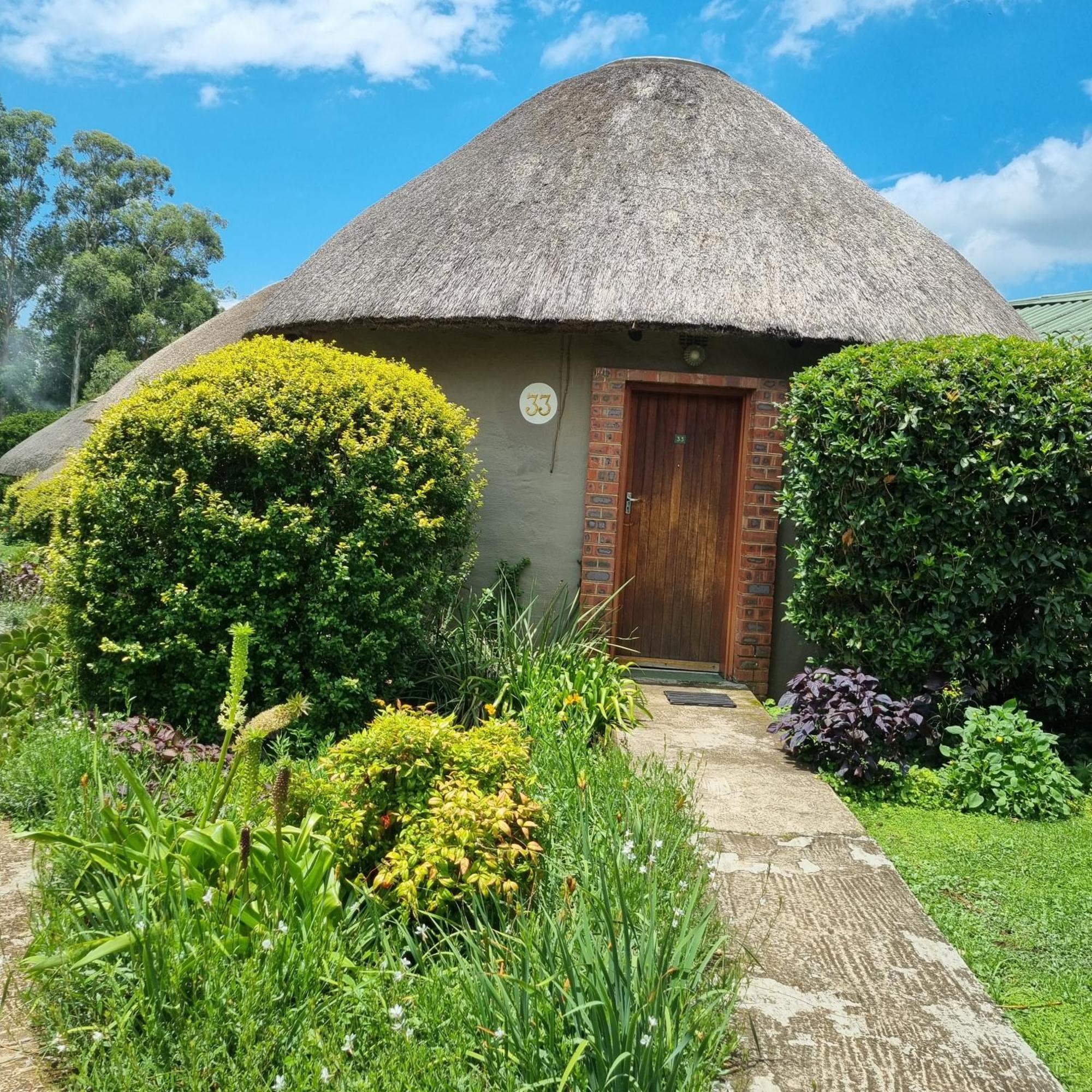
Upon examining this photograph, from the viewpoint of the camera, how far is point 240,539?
5055 millimetres

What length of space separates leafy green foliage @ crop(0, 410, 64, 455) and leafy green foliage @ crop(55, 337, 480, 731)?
71.8 feet

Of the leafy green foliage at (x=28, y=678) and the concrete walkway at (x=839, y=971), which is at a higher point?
the leafy green foliage at (x=28, y=678)

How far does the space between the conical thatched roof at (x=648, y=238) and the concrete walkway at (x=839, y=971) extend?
354 centimetres

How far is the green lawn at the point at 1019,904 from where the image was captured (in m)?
3.06

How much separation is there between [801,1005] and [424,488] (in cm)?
339

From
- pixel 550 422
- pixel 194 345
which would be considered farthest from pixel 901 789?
pixel 194 345

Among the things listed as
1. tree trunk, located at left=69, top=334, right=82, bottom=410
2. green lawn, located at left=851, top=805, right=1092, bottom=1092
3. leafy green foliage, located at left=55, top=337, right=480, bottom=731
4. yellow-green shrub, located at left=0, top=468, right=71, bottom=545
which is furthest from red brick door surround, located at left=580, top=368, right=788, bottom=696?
tree trunk, located at left=69, top=334, right=82, bottom=410

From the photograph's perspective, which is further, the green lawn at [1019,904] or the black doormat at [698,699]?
the black doormat at [698,699]

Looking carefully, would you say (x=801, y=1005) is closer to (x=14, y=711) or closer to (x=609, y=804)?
(x=609, y=804)

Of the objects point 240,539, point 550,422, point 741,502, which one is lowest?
point 240,539

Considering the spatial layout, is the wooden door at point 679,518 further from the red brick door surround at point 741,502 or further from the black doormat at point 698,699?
the black doormat at point 698,699

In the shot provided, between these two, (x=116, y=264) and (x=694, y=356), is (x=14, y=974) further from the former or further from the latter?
(x=116, y=264)

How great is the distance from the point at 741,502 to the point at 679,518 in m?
0.50

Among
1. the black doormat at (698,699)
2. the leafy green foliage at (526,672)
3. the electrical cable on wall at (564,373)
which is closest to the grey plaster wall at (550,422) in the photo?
the electrical cable on wall at (564,373)
